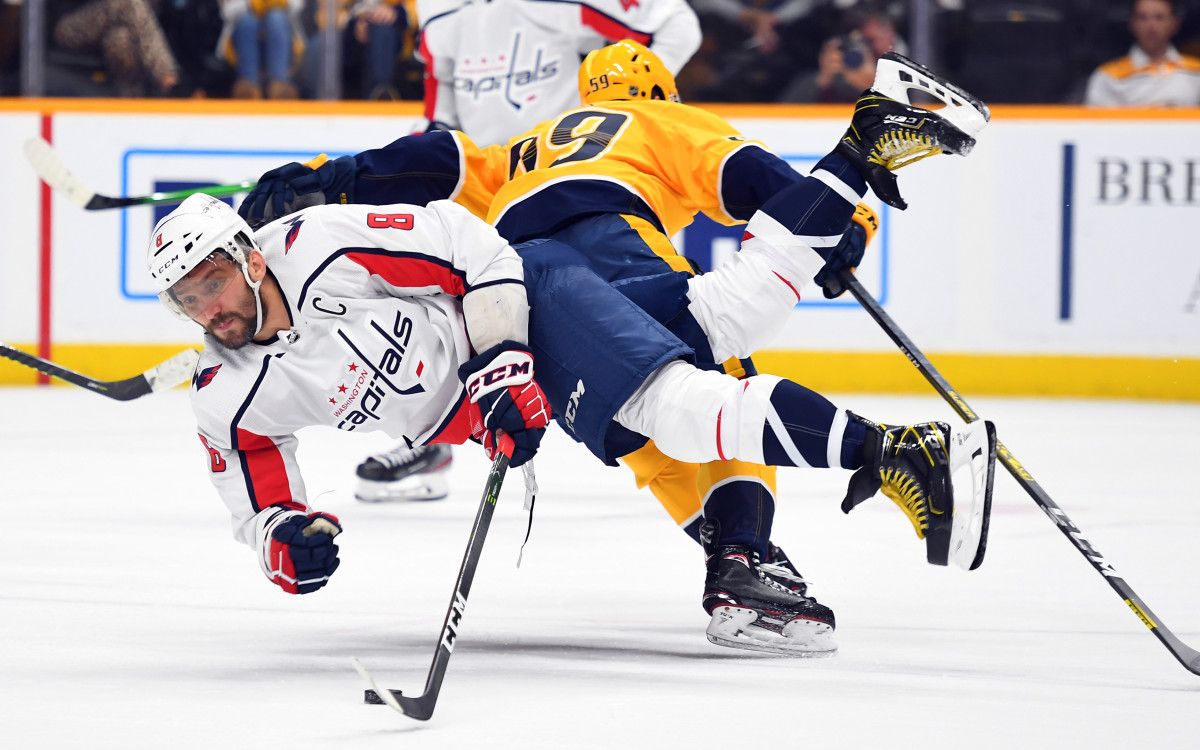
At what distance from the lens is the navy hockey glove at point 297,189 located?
3346 millimetres

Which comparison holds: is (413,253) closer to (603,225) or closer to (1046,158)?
(603,225)

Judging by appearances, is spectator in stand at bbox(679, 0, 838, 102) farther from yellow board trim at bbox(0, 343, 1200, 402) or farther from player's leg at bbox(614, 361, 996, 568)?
player's leg at bbox(614, 361, 996, 568)

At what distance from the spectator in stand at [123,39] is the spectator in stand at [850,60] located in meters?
2.45

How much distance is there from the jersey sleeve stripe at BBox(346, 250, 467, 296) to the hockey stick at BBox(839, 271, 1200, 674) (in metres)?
0.77

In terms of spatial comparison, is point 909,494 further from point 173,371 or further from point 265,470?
point 173,371

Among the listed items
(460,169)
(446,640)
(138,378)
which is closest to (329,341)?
(446,640)

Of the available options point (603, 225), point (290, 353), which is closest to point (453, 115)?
point (603, 225)

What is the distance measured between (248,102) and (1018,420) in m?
3.10

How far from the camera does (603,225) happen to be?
126 inches

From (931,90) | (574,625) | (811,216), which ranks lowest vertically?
(574,625)

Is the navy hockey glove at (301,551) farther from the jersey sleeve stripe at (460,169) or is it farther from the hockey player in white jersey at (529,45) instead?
the hockey player in white jersey at (529,45)

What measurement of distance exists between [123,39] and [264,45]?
59 centimetres

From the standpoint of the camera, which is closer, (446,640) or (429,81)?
(446,640)

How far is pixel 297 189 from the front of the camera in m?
3.40
